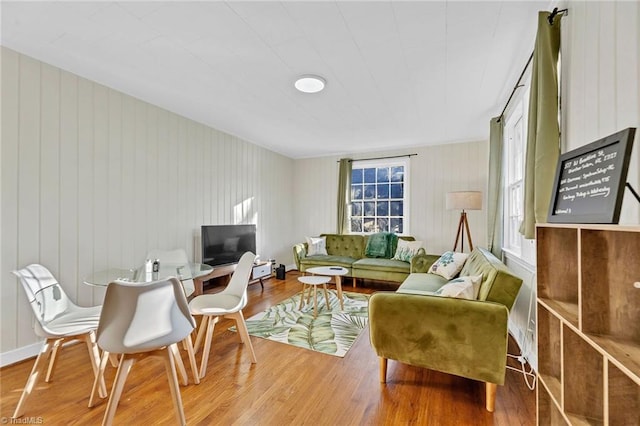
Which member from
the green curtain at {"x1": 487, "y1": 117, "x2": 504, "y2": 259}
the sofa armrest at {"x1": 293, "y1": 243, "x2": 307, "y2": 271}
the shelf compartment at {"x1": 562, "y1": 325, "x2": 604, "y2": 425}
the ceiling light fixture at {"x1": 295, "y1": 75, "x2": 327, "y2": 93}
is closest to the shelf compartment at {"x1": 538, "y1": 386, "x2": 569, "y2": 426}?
the shelf compartment at {"x1": 562, "y1": 325, "x2": 604, "y2": 425}

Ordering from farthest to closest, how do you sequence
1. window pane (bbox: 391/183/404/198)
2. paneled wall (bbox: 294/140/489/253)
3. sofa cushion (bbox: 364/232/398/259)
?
window pane (bbox: 391/183/404/198) → sofa cushion (bbox: 364/232/398/259) → paneled wall (bbox: 294/140/489/253)

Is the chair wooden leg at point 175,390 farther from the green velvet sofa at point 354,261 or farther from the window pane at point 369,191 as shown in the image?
the window pane at point 369,191

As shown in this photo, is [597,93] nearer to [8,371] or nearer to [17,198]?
[17,198]

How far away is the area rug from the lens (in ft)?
8.43

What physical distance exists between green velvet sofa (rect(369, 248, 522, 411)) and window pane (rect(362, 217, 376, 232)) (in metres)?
3.56

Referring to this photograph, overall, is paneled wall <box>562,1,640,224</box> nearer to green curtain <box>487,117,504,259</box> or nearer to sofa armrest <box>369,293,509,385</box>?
sofa armrest <box>369,293,509,385</box>

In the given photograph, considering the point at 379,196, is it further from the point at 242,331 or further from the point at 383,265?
the point at 242,331

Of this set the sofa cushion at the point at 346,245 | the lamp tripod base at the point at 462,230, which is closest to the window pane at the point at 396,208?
the sofa cushion at the point at 346,245

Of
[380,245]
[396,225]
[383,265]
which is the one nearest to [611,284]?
[383,265]

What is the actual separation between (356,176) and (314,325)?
3535 mm

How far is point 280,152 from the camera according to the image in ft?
18.8

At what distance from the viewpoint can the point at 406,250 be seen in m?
4.54

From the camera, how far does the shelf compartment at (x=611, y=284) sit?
881mm

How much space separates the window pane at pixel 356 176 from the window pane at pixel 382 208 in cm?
65
